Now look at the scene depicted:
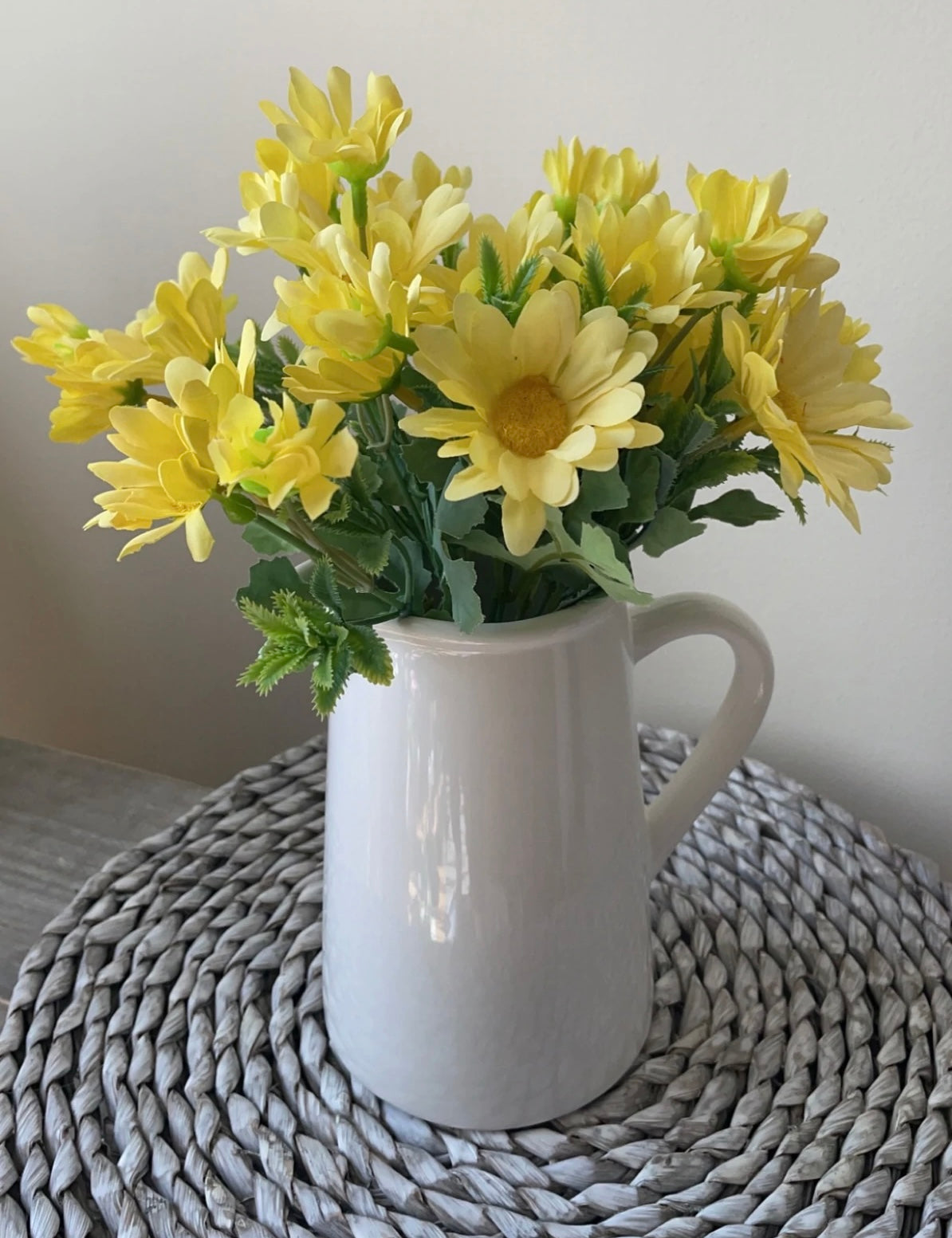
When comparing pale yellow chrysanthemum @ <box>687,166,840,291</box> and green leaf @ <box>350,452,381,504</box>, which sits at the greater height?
pale yellow chrysanthemum @ <box>687,166,840,291</box>

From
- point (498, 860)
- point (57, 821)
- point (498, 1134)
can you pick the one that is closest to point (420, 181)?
point (498, 860)

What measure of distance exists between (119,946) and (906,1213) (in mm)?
380

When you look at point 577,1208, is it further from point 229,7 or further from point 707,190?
point 229,7

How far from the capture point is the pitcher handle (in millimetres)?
482

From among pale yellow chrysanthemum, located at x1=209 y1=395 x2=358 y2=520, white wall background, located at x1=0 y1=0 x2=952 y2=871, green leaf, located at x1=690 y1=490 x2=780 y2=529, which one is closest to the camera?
pale yellow chrysanthemum, located at x1=209 y1=395 x2=358 y2=520

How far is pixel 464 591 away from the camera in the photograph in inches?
14.3

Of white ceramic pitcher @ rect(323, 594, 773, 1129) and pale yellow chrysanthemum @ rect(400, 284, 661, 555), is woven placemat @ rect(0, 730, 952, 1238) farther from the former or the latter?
pale yellow chrysanthemum @ rect(400, 284, 661, 555)

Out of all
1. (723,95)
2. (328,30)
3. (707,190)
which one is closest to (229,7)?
(328,30)

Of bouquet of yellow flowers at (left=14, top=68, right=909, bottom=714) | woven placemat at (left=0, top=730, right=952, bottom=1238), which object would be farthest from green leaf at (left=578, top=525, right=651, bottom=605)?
woven placemat at (left=0, top=730, right=952, bottom=1238)

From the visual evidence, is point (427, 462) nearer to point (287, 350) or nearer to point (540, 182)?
point (287, 350)

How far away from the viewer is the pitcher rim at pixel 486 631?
1.32 ft

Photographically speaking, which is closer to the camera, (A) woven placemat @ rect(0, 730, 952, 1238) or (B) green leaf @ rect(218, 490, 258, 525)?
(B) green leaf @ rect(218, 490, 258, 525)

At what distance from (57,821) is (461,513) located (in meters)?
0.49

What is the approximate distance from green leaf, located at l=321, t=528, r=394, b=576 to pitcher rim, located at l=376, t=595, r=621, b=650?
0.03m
